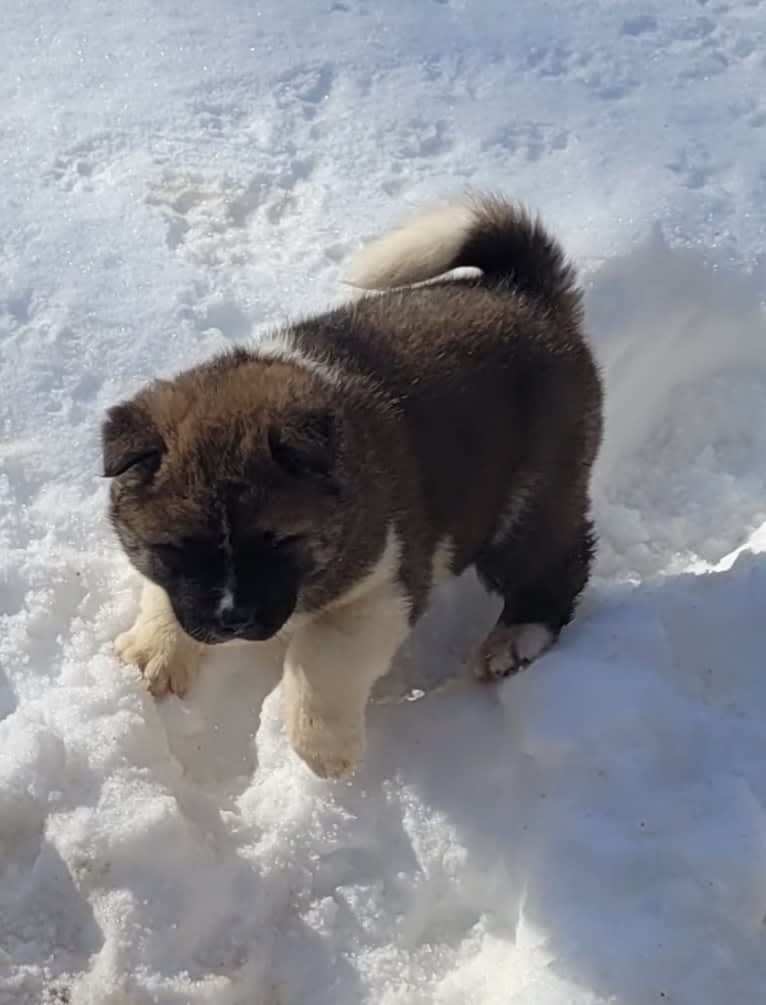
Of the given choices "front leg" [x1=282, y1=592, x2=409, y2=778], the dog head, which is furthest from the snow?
the dog head

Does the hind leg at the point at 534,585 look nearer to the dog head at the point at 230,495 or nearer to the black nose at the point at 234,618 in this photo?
the dog head at the point at 230,495

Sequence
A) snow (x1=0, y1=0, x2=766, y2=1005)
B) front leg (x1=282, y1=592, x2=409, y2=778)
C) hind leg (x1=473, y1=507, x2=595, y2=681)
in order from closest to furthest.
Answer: snow (x1=0, y1=0, x2=766, y2=1005), front leg (x1=282, y1=592, x2=409, y2=778), hind leg (x1=473, y1=507, x2=595, y2=681)

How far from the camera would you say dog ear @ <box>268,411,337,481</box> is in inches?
103

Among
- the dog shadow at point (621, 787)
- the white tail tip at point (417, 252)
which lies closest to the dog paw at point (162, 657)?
the dog shadow at point (621, 787)

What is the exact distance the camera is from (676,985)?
260 cm

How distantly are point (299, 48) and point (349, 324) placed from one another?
7.49ft

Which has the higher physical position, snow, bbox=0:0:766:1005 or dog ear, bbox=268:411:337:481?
dog ear, bbox=268:411:337:481

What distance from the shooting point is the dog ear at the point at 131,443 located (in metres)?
2.60

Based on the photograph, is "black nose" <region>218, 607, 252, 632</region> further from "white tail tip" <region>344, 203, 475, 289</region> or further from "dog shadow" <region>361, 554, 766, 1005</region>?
"white tail tip" <region>344, 203, 475, 289</region>

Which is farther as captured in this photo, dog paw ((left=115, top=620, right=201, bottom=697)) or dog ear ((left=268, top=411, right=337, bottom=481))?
dog paw ((left=115, top=620, right=201, bottom=697))

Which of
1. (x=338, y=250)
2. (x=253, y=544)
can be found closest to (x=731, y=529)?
(x=338, y=250)

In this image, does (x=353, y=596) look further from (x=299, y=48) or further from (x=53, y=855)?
(x=299, y=48)

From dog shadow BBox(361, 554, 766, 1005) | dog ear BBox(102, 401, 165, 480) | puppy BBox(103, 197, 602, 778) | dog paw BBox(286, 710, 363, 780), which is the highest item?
dog ear BBox(102, 401, 165, 480)

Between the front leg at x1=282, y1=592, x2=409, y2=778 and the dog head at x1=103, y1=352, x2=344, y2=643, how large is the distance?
0.59ft
